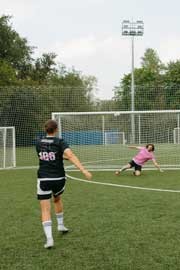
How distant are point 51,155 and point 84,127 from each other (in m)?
16.5

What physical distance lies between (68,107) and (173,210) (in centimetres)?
1853

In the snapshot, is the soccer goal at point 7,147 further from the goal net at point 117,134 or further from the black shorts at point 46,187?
the black shorts at point 46,187

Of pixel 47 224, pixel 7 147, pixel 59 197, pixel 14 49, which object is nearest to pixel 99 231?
pixel 59 197

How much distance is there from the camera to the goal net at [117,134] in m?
22.0

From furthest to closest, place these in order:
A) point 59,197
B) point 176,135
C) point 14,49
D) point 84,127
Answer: point 14,49 → point 176,135 → point 84,127 → point 59,197

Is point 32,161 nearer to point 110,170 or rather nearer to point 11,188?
point 110,170

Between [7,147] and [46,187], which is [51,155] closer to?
[46,187]

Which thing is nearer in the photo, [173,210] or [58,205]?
[58,205]

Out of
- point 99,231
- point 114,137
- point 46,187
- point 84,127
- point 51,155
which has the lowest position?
point 99,231

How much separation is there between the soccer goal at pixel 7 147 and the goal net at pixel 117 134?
7.77 feet

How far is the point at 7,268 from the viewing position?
17.8ft

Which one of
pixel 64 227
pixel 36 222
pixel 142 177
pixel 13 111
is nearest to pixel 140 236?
pixel 64 227

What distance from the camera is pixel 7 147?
21312 mm

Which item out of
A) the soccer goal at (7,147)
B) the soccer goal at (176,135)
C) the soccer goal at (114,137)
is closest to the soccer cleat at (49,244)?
the soccer goal at (7,147)
